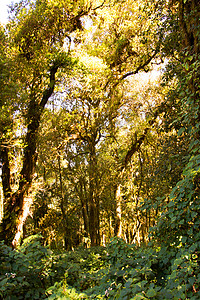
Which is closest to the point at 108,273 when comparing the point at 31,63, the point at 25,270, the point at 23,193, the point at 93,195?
the point at 25,270

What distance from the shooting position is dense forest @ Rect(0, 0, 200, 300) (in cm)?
263

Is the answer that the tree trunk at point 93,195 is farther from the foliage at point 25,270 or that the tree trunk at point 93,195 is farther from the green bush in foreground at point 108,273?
the foliage at point 25,270

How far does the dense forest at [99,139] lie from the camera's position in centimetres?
263

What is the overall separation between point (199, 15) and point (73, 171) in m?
7.18

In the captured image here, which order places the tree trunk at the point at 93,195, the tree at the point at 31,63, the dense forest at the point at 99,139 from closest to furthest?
the dense forest at the point at 99,139 → the tree at the point at 31,63 → the tree trunk at the point at 93,195

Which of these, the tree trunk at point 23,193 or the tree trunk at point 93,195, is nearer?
the tree trunk at point 23,193

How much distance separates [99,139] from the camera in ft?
33.9

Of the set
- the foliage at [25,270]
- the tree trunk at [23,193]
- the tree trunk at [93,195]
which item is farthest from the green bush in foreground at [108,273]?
the tree trunk at [93,195]

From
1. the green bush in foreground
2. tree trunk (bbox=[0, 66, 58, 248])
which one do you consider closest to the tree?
tree trunk (bbox=[0, 66, 58, 248])

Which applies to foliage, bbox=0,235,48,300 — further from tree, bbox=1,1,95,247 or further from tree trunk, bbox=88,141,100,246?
tree trunk, bbox=88,141,100,246

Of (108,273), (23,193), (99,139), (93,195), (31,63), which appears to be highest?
(31,63)

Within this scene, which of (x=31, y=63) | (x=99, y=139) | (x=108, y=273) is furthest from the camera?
(x=99, y=139)

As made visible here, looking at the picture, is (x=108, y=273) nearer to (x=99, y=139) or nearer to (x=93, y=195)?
(x=93, y=195)

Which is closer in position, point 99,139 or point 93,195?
point 93,195
